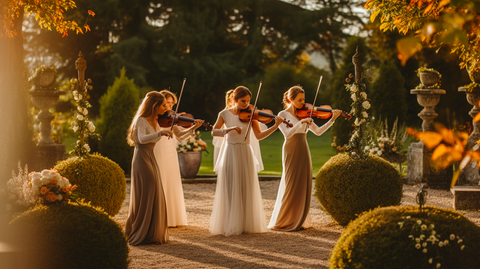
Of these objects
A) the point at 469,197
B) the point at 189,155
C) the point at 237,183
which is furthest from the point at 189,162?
the point at 469,197

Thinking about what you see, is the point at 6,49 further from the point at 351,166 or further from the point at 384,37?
the point at 384,37

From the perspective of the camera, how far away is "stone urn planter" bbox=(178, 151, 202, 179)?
13.6 meters

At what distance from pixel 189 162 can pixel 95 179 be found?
19.4ft

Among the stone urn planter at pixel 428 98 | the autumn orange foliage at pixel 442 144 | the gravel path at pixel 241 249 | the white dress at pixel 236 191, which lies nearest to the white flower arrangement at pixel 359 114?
the gravel path at pixel 241 249

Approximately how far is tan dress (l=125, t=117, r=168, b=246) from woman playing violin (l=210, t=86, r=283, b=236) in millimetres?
910

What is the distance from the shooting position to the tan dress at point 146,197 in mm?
7004

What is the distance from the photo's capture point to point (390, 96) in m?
20.9

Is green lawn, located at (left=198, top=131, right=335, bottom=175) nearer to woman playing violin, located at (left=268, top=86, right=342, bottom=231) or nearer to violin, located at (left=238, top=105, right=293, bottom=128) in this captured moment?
woman playing violin, located at (left=268, top=86, right=342, bottom=231)

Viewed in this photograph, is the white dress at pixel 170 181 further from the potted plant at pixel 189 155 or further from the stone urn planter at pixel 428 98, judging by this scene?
the stone urn planter at pixel 428 98

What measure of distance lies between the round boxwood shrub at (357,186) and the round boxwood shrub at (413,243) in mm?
3436

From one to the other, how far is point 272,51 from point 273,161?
15289 millimetres

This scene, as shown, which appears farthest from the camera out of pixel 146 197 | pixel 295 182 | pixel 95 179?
pixel 295 182

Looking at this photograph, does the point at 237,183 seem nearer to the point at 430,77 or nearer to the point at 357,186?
the point at 357,186

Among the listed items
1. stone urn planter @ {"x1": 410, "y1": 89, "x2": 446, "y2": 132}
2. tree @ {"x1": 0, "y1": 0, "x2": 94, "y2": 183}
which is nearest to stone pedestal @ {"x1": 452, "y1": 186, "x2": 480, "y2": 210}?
stone urn planter @ {"x1": 410, "y1": 89, "x2": 446, "y2": 132}
